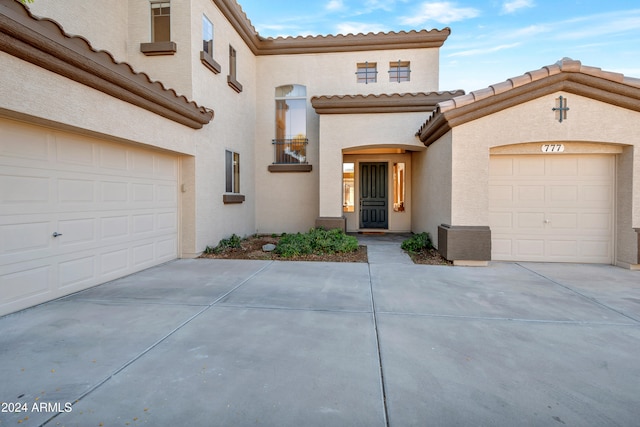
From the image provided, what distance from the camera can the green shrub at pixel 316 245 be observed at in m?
7.64

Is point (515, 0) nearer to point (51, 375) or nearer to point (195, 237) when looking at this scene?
point (195, 237)

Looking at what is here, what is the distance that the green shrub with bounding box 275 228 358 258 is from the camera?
764 centimetres

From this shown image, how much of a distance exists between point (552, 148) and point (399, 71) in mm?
5931

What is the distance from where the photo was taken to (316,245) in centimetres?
795

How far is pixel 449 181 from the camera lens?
6.83 m

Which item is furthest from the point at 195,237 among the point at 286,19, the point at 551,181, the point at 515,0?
the point at 515,0

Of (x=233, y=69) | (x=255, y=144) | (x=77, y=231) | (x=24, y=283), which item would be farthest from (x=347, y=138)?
(x=24, y=283)

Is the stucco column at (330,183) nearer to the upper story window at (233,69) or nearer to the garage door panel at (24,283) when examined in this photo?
the upper story window at (233,69)

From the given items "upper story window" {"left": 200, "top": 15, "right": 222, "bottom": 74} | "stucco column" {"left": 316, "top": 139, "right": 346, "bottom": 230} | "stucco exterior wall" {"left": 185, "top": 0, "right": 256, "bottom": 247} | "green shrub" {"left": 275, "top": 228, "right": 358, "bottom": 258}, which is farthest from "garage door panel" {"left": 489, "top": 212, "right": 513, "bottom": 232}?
"upper story window" {"left": 200, "top": 15, "right": 222, "bottom": 74}

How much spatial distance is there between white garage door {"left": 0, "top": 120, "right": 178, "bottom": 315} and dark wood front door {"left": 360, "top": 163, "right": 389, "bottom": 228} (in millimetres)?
7335

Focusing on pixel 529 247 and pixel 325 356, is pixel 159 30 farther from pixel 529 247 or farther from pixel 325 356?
pixel 529 247

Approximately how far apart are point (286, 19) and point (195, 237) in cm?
930

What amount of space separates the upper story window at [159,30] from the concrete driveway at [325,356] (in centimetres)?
523

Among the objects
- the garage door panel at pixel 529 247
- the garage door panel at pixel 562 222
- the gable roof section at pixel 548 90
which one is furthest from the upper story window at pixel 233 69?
the garage door panel at pixel 562 222
